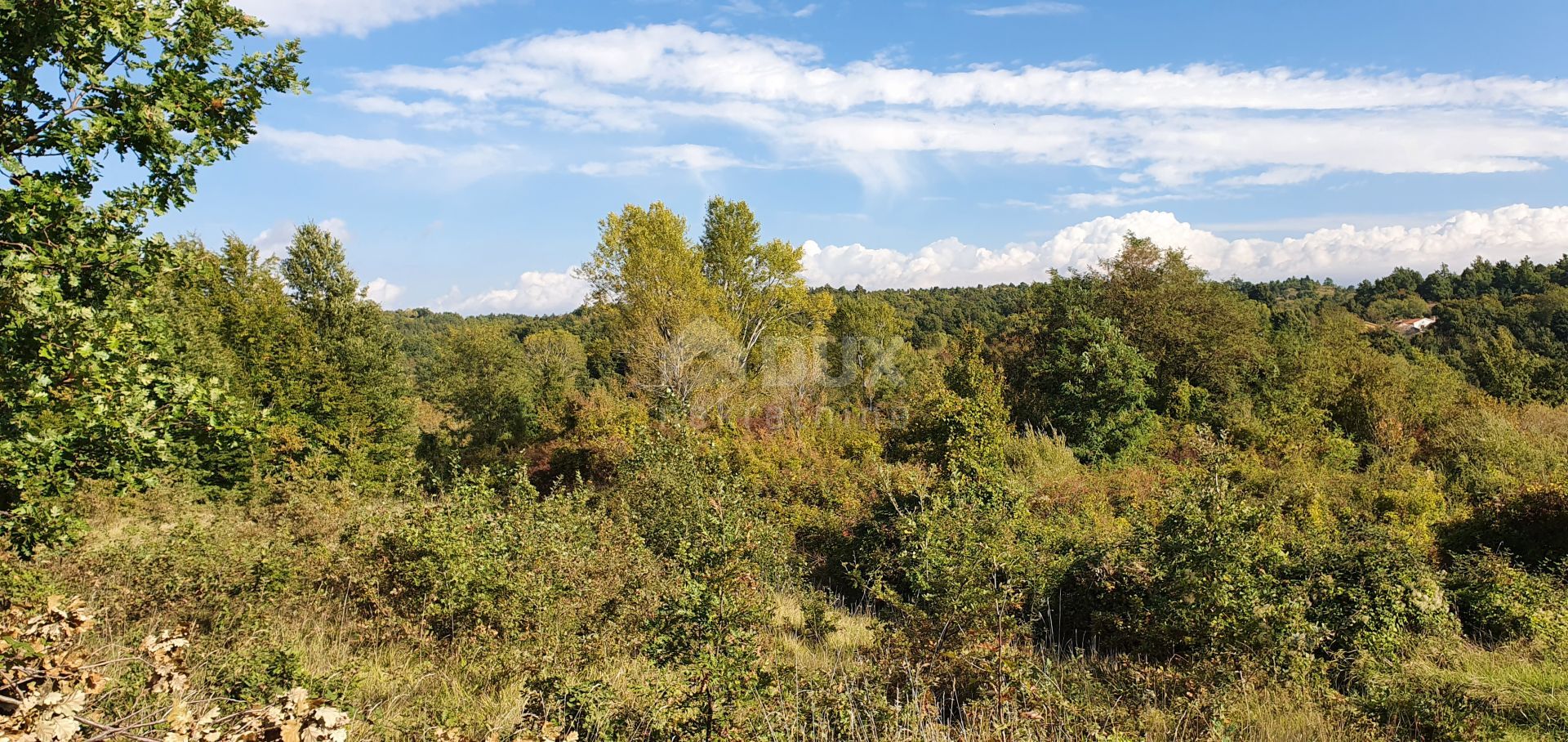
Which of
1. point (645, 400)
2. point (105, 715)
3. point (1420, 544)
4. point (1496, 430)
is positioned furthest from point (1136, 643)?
point (645, 400)

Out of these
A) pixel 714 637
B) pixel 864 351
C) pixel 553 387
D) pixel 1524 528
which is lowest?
pixel 1524 528

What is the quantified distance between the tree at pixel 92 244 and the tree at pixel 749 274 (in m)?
22.2

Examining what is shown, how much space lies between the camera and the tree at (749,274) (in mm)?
27312

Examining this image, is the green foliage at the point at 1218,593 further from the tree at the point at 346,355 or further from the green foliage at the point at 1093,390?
the tree at the point at 346,355

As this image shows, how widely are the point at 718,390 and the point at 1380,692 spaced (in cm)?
Result: 2011

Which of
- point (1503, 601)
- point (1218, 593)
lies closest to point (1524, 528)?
point (1503, 601)

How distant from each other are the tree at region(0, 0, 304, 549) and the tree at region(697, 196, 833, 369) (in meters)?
22.2

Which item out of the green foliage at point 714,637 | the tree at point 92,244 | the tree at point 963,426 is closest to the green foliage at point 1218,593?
the green foliage at point 714,637

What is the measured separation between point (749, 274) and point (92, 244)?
23.9 m

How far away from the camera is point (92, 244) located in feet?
13.7

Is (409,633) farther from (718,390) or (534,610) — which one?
(718,390)

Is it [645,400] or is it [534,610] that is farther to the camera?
[645,400]

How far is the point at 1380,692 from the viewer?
540 centimetres

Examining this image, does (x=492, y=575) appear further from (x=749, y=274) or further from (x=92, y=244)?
(x=749, y=274)
